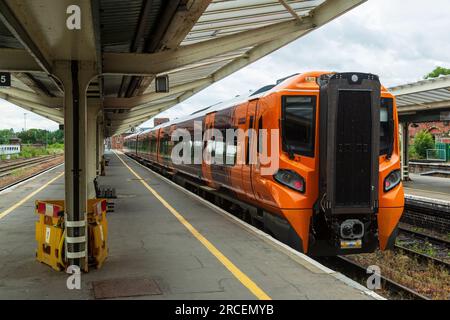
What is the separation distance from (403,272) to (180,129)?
11.8 meters

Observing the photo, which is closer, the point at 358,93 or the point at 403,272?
the point at 358,93

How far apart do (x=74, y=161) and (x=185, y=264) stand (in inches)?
83.2

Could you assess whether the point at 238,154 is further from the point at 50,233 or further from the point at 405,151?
the point at 405,151

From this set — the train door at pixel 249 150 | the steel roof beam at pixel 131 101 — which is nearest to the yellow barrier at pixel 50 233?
the train door at pixel 249 150

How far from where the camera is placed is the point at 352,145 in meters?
7.28

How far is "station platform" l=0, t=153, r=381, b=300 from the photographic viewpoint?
219 inches

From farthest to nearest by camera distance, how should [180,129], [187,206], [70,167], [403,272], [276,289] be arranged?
1. [180,129]
2. [187,206]
3. [403,272]
4. [70,167]
5. [276,289]

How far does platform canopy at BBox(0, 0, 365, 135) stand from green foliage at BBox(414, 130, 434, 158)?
33020mm

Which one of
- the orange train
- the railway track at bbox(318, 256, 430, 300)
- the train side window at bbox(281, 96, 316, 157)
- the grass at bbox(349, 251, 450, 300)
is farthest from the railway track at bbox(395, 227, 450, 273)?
the train side window at bbox(281, 96, 316, 157)

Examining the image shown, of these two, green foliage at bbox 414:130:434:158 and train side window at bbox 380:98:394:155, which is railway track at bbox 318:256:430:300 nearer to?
train side window at bbox 380:98:394:155

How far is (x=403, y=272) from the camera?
30.2 ft

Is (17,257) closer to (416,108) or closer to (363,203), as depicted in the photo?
(363,203)

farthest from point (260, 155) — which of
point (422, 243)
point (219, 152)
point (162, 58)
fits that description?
point (422, 243)
